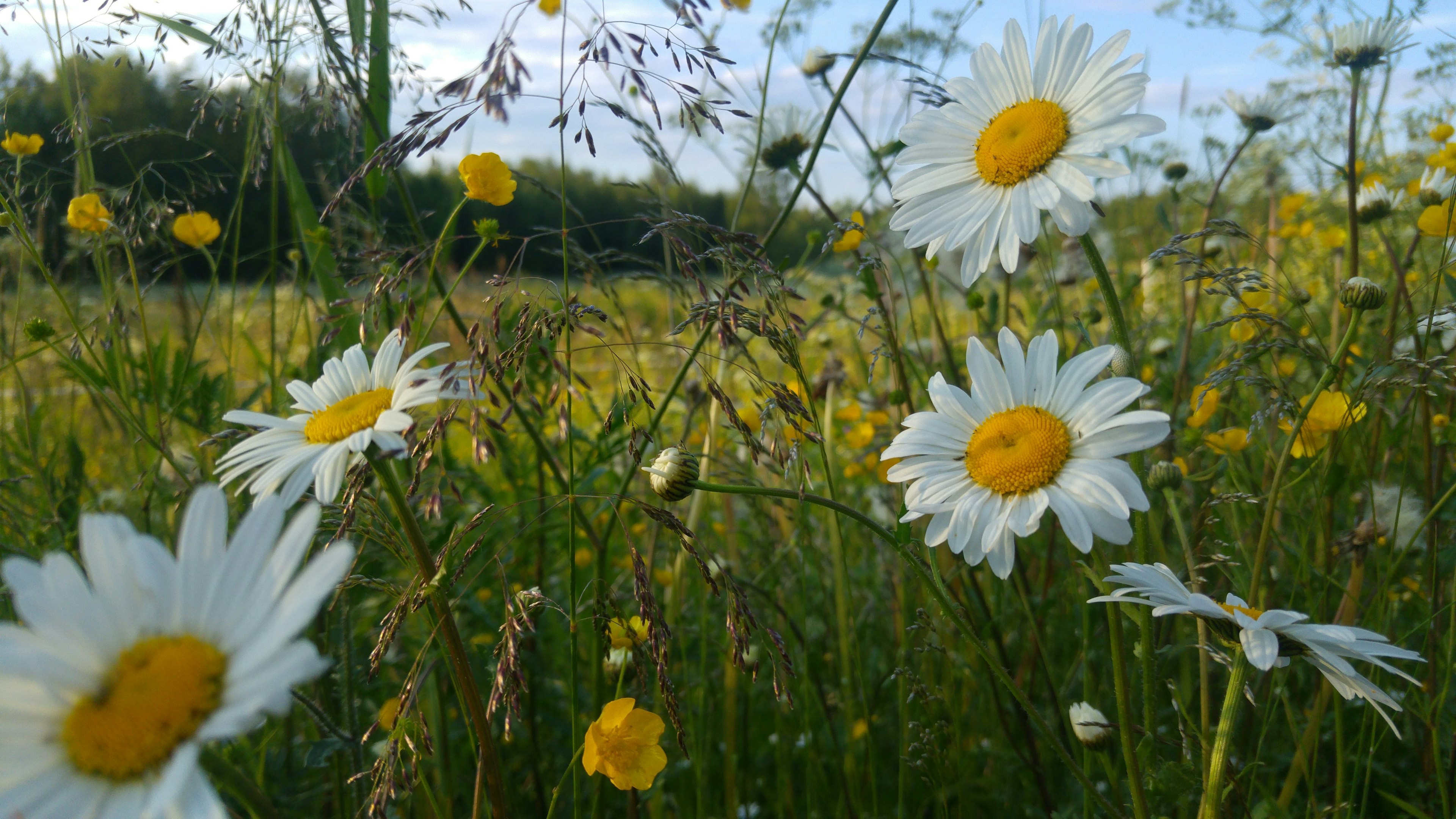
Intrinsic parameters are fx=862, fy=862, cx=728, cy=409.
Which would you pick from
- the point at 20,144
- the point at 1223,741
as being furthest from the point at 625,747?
the point at 20,144

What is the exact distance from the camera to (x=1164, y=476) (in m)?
0.97

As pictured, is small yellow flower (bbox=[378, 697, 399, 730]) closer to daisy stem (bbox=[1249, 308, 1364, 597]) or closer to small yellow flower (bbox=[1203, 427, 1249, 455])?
daisy stem (bbox=[1249, 308, 1364, 597])

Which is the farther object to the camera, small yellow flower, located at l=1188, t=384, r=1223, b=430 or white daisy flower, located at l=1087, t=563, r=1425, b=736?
small yellow flower, located at l=1188, t=384, r=1223, b=430

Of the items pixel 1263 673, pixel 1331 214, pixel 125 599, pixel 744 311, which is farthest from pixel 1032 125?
pixel 1331 214

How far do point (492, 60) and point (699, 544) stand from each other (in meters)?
0.53

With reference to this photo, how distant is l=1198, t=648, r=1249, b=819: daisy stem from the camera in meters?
0.62

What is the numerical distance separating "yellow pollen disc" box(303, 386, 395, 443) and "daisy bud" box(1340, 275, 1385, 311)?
0.91 meters

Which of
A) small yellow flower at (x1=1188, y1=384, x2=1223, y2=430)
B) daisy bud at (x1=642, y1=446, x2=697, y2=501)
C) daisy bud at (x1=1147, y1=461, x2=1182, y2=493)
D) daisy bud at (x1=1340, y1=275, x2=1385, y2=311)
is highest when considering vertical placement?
daisy bud at (x1=1340, y1=275, x2=1385, y2=311)

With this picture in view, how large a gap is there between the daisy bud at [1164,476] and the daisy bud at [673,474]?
0.54 metres

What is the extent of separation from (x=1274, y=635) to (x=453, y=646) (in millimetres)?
623

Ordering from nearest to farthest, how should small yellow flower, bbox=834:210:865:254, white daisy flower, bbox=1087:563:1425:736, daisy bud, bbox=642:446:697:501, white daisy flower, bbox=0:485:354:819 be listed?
white daisy flower, bbox=0:485:354:819 → white daisy flower, bbox=1087:563:1425:736 → daisy bud, bbox=642:446:697:501 → small yellow flower, bbox=834:210:865:254

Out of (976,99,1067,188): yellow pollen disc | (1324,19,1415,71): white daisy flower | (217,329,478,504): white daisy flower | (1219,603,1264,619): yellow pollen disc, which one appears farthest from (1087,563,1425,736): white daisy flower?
(1324,19,1415,71): white daisy flower

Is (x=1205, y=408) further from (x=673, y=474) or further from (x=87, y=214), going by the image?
(x=87, y=214)

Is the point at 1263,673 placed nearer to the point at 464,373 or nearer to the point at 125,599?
the point at 464,373
